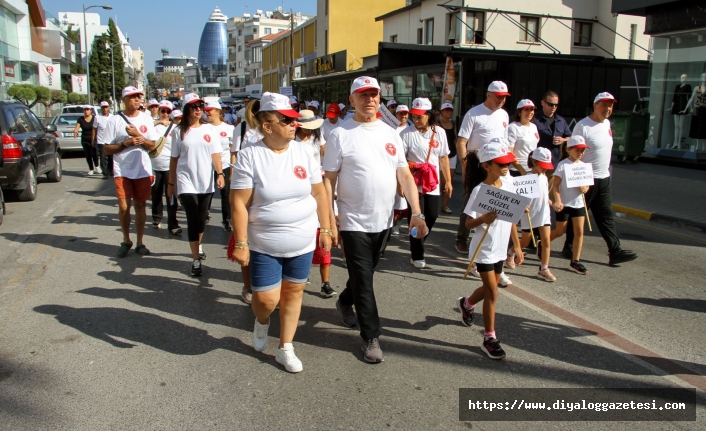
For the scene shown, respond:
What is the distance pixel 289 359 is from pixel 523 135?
4.19 metres

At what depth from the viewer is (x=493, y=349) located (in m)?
4.05

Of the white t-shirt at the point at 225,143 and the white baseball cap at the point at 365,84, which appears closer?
the white baseball cap at the point at 365,84

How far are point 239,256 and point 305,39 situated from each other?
57022 mm

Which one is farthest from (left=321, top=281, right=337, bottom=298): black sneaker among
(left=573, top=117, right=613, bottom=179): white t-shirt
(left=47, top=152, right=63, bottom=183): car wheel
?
(left=47, top=152, right=63, bottom=183): car wheel

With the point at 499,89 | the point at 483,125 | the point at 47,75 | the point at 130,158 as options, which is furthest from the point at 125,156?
the point at 47,75

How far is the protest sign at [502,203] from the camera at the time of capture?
401 cm

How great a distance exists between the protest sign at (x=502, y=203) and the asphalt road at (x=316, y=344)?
0.99m

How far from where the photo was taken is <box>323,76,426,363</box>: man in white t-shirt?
4004 millimetres

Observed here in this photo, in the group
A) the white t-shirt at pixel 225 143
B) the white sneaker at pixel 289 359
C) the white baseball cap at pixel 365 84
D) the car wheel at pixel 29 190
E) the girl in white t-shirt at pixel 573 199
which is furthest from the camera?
the car wheel at pixel 29 190

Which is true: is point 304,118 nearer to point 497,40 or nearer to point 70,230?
point 70,230

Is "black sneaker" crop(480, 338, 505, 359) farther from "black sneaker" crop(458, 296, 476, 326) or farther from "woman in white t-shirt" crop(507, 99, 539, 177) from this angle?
"woman in white t-shirt" crop(507, 99, 539, 177)

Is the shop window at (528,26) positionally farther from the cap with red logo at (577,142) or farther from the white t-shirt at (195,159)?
the white t-shirt at (195,159)

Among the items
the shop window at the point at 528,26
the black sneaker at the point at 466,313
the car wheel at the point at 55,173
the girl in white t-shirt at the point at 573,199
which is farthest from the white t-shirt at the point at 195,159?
the shop window at the point at 528,26

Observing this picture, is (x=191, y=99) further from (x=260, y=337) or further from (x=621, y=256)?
(x=621, y=256)
